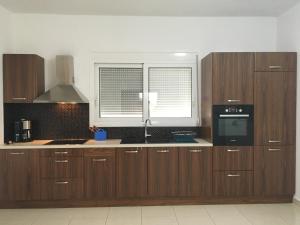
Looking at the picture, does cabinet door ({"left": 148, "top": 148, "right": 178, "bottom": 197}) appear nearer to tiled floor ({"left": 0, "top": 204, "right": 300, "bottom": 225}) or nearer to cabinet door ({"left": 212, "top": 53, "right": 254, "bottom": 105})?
tiled floor ({"left": 0, "top": 204, "right": 300, "bottom": 225})

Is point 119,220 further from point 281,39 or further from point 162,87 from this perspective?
point 281,39

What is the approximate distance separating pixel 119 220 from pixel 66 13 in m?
3.02

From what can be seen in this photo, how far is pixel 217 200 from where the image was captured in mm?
4051

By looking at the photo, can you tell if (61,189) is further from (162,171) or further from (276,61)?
(276,61)

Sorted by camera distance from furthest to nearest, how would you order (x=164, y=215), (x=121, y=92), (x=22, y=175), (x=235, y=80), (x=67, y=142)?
(x=121, y=92)
(x=67, y=142)
(x=235, y=80)
(x=22, y=175)
(x=164, y=215)

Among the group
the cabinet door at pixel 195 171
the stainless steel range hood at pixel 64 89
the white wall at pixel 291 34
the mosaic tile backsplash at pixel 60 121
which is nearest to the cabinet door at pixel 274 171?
the white wall at pixel 291 34

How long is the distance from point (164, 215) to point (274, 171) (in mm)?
1631

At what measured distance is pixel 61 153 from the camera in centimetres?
388

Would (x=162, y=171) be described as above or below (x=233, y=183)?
above

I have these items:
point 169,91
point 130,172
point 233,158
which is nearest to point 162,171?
point 130,172

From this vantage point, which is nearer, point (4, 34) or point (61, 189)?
point (61, 189)

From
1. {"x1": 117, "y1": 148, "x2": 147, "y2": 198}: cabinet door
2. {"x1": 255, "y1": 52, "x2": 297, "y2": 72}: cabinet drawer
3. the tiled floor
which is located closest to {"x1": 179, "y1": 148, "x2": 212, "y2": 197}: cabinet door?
the tiled floor

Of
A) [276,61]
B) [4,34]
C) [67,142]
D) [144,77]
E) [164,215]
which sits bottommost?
[164,215]

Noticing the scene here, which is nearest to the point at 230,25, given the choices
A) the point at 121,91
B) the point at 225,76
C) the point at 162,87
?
the point at 225,76
